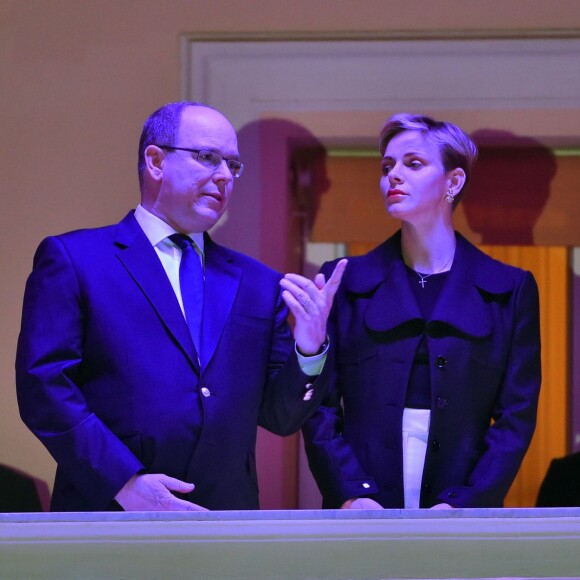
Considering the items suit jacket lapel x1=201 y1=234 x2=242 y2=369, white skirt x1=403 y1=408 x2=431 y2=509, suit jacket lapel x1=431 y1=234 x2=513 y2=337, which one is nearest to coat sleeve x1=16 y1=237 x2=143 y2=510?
suit jacket lapel x1=201 y1=234 x2=242 y2=369

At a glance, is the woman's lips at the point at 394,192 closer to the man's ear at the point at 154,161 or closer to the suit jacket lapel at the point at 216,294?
the suit jacket lapel at the point at 216,294

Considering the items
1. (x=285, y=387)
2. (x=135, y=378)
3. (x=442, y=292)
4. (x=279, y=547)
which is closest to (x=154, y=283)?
(x=135, y=378)

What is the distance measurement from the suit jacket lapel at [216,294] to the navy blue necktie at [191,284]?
0.01 metres

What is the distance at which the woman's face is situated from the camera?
7.34 feet

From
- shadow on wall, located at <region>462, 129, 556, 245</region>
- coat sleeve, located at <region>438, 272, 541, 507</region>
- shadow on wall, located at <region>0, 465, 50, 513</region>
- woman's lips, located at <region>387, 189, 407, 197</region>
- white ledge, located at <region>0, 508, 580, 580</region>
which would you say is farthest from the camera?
shadow on wall, located at <region>462, 129, 556, 245</region>

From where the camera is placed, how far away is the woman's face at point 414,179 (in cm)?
224

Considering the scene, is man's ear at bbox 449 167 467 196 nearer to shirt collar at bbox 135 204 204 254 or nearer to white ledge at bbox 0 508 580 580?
shirt collar at bbox 135 204 204 254

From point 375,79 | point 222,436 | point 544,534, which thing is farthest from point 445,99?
point 544,534

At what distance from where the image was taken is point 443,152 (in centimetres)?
228

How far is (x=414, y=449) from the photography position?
2176 millimetres

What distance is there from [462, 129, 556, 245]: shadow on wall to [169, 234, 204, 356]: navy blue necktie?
1.38 m

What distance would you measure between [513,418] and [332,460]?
0.40m

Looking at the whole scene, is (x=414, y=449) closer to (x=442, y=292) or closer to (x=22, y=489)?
(x=442, y=292)

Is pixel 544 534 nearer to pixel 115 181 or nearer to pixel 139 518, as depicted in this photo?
pixel 139 518
